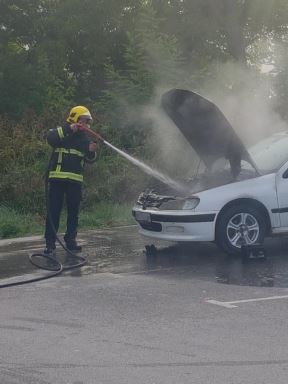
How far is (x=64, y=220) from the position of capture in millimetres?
14984

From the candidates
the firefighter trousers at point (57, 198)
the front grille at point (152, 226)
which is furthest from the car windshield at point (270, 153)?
the firefighter trousers at point (57, 198)

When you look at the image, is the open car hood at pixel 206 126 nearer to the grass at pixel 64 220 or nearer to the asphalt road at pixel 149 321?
the asphalt road at pixel 149 321

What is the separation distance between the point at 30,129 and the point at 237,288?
35.1 ft

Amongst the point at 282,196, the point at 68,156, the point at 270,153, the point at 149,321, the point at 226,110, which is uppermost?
the point at 226,110

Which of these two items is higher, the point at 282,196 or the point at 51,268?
the point at 282,196

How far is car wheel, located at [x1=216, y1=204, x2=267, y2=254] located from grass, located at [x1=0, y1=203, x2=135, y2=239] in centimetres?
415

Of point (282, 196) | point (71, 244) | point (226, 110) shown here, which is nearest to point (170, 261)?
point (71, 244)

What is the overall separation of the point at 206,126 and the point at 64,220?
15.4 feet

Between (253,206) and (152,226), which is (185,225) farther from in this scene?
(253,206)

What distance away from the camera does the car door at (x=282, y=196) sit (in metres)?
10.8

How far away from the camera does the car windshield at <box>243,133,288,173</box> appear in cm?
1115

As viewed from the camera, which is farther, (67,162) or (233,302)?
(67,162)

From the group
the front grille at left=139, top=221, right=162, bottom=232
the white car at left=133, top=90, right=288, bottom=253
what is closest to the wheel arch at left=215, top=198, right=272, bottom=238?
the white car at left=133, top=90, right=288, bottom=253

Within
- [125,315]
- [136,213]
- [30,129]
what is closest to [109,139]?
[30,129]
